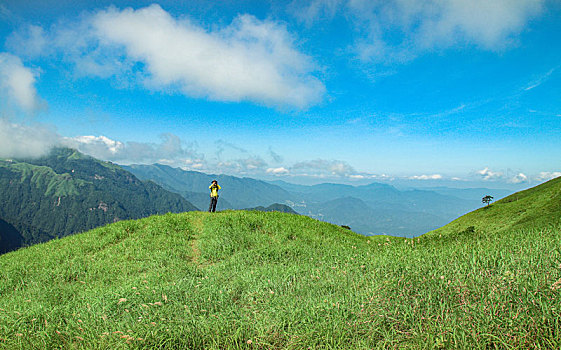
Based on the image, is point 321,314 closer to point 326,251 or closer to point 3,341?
point 3,341

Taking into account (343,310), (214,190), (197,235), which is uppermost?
(214,190)

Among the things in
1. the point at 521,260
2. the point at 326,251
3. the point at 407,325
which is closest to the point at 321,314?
the point at 407,325

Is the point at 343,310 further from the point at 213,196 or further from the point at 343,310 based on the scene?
the point at 213,196

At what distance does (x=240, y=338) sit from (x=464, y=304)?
3779 mm

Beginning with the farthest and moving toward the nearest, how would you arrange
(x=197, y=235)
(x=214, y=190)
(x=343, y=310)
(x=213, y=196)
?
(x=214, y=190), (x=213, y=196), (x=197, y=235), (x=343, y=310)

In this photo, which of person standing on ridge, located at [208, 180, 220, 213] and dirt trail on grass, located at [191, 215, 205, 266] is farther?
person standing on ridge, located at [208, 180, 220, 213]

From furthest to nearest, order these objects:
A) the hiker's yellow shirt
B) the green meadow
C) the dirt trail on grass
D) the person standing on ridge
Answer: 1. the hiker's yellow shirt
2. the person standing on ridge
3. the dirt trail on grass
4. the green meadow

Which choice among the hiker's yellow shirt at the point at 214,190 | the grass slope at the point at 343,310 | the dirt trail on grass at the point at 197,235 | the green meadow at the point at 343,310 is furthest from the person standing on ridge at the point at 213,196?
the grass slope at the point at 343,310

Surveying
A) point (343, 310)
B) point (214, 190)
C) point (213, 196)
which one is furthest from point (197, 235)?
point (343, 310)

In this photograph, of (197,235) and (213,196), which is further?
(213,196)

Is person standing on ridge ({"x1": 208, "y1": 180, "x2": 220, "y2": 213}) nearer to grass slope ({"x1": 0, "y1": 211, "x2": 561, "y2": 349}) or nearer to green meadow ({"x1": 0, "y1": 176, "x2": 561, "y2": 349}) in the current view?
green meadow ({"x1": 0, "y1": 176, "x2": 561, "y2": 349})

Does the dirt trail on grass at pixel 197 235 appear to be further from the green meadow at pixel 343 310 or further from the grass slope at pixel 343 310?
the grass slope at pixel 343 310

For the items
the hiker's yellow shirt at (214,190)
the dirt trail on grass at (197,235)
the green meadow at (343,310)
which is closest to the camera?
the green meadow at (343,310)

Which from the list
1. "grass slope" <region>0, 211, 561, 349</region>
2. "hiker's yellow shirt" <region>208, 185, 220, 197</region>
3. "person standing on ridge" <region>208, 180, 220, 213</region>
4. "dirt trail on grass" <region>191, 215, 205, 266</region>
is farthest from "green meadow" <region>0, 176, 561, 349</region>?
"hiker's yellow shirt" <region>208, 185, 220, 197</region>
